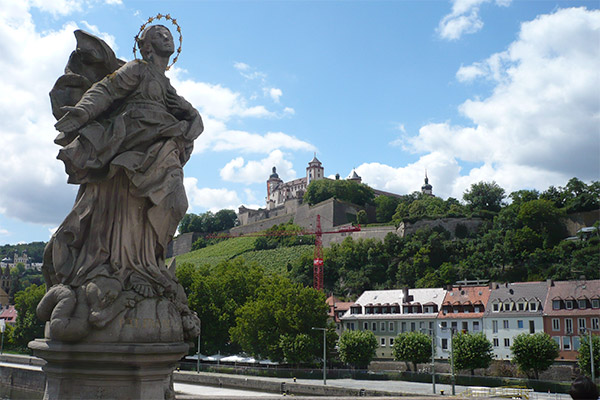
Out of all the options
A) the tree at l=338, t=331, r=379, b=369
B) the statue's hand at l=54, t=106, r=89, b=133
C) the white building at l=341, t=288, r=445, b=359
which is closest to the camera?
the statue's hand at l=54, t=106, r=89, b=133

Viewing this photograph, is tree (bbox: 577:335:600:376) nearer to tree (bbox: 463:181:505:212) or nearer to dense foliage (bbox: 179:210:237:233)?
tree (bbox: 463:181:505:212)

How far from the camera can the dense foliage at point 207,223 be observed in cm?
14677

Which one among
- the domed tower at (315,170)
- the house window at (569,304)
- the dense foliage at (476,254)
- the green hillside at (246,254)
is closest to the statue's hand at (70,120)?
the house window at (569,304)

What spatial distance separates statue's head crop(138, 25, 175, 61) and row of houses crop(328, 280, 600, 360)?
4449 centimetres

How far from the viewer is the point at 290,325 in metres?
46.8

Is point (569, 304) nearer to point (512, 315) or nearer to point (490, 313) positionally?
point (512, 315)

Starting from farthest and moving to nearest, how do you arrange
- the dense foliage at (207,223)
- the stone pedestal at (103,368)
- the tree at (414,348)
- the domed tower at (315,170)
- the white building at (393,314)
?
the domed tower at (315,170), the dense foliage at (207,223), the white building at (393,314), the tree at (414,348), the stone pedestal at (103,368)

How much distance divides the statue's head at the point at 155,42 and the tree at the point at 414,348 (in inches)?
1733

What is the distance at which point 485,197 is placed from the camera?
107 meters

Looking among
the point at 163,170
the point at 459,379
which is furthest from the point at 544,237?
the point at 163,170

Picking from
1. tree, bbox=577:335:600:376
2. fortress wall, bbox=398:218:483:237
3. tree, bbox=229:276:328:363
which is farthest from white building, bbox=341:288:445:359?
fortress wall, bbox=398:218:483:237

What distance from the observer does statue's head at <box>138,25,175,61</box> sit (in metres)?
7.52

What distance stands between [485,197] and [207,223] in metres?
71.1

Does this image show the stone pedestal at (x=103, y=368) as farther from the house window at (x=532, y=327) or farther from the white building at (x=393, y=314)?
the white building at (x=393, y=314)
